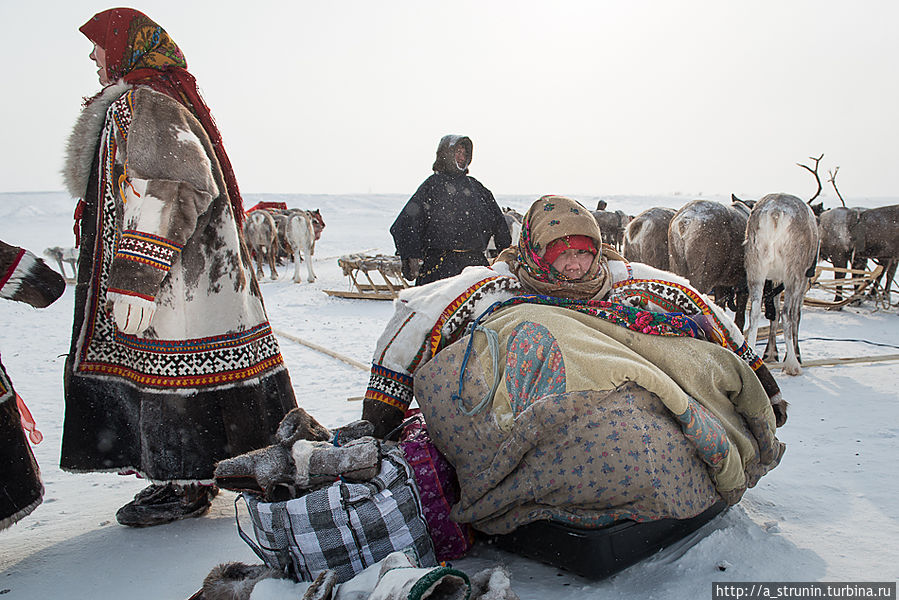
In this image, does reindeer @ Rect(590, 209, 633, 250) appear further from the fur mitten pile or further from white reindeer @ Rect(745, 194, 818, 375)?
the fur mitten pile

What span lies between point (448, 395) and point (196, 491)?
47.9 inches

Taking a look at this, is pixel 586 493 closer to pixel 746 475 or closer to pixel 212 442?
pixel 746 475

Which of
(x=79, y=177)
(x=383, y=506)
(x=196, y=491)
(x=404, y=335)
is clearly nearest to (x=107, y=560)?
(x=196, y=491)

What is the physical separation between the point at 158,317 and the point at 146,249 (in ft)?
0.94

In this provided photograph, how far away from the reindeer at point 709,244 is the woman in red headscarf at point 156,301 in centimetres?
473

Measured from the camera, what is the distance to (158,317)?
2369 millimetres

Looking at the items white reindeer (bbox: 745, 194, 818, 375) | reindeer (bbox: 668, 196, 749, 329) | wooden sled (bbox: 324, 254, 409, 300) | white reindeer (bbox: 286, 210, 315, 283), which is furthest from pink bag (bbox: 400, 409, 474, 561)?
white reindeer (bbox: 286, 210, 315, 283)

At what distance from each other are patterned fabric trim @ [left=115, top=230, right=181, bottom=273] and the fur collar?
47 centimetres

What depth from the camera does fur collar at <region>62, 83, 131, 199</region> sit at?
2467 millimetres

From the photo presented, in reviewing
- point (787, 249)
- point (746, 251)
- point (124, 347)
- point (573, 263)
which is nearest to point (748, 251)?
point (746, 251)

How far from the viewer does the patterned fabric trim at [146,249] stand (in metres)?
2.22

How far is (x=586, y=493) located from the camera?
6.02 ft

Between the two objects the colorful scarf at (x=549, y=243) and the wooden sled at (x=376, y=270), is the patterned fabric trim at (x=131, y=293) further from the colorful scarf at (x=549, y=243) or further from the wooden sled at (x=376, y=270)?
the wooden sled at (x=376, y=270)

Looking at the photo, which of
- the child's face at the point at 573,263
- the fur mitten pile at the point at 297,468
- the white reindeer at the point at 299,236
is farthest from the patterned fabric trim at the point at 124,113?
the white reindeer at the point at 299,236
